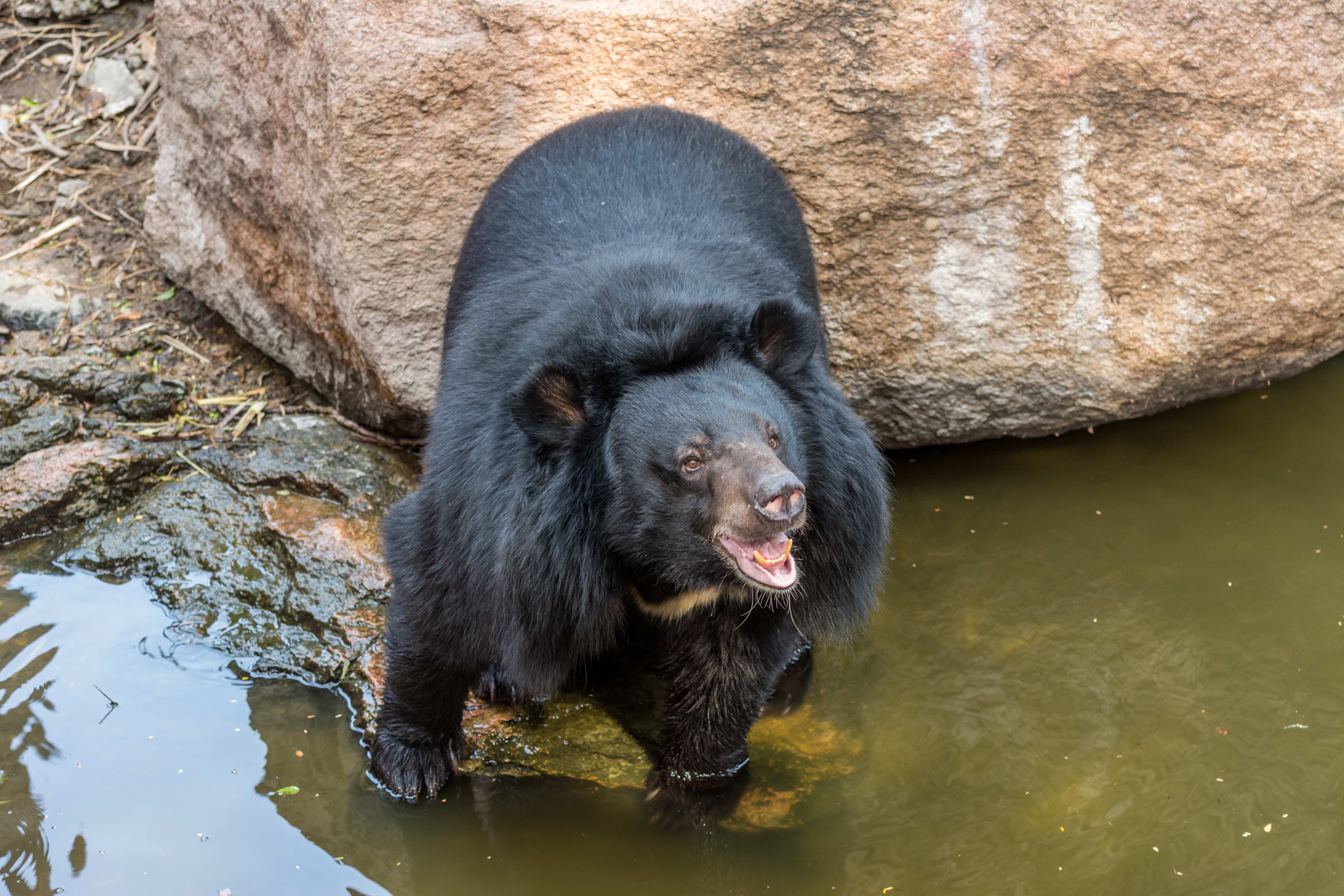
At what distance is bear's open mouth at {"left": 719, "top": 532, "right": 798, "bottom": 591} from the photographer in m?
2.93

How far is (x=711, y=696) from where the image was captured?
3686 millimetres

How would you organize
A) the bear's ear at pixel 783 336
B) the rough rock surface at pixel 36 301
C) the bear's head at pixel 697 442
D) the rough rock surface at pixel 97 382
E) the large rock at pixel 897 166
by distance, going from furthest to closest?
the rough rock surface at pixel 36 301
the rough rock surface at pixel 97 382
the large rock at pixel 897 166
the bear's ear at pixel 783 336
the bear's head at pixel 697 442

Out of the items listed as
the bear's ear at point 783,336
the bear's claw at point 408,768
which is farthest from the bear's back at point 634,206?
the bear's claw at point 408,768

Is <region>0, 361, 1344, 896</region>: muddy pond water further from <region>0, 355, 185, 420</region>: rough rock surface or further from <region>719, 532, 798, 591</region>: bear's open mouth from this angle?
<region>719, 532, 798, 591</region>: bear's open mouth

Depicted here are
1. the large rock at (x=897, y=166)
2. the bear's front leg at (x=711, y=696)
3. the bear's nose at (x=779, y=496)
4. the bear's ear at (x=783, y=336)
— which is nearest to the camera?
the bear's nose at (x=779, y=496)

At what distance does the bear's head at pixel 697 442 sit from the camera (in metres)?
2.90

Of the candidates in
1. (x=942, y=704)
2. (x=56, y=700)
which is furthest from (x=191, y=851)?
(x=942, y=704)

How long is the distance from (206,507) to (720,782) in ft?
7.25

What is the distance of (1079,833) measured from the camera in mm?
3623

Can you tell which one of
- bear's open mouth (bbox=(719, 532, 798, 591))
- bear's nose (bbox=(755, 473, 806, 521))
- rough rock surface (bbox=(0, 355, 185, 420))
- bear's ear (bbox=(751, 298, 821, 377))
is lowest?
rough rock surface (bbox=(0, 355, 185, 420))

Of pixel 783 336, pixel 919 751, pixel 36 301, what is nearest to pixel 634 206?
pixel 783 336

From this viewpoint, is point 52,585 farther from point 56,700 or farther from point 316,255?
point 316,255

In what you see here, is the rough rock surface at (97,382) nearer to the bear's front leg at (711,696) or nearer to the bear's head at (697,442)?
the bear's front leg at (711,696)

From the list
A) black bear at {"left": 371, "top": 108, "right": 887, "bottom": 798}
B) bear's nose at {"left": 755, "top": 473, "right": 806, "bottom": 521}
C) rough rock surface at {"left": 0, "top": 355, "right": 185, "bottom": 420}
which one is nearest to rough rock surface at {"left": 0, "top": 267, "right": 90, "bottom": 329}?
rough rock surface at {"left": 0, "top": 355, "right": 185, "bottom": 420}
